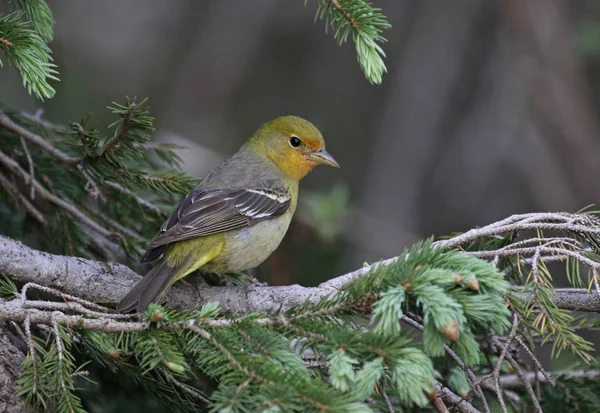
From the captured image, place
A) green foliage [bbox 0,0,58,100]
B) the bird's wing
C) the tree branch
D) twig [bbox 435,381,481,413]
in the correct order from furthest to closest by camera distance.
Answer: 1. the bird's wing
2. the tree branch
3. green foliage [bbox 0,0,58,100]
4. twig [bbox 435,381,481,413]

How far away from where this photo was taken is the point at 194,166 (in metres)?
7.14

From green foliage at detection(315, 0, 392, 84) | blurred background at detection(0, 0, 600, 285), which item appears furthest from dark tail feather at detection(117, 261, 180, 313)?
blurred background at detection(0, 0, 600, 285)

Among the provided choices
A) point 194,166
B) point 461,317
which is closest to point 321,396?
point 461,317

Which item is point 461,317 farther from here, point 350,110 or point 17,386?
point 350,110

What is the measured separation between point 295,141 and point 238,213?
1064 millimetres

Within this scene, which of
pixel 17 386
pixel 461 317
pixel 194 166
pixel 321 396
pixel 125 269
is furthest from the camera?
pixel 194 166

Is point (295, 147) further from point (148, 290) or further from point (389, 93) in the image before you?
point (389, 93)

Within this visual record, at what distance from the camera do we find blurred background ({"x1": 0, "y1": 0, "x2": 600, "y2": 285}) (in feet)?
23.9

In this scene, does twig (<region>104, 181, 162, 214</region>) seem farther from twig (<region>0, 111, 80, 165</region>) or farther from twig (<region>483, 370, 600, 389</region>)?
twig (<region>483, 370, 600, 389</region>)

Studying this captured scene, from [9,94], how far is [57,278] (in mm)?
4635

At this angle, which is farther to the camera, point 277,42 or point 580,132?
point 277,42

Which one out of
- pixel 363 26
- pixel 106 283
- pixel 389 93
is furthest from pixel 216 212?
pixel 389 93

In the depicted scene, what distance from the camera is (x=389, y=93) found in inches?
352

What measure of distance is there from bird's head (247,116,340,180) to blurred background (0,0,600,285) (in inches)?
21.8
